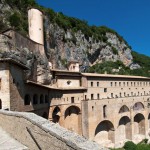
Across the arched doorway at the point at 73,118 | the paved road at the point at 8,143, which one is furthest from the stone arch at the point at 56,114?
the paved road at the point at 8,143

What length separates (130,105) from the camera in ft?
146

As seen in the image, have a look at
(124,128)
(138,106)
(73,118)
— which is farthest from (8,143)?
(138,106)

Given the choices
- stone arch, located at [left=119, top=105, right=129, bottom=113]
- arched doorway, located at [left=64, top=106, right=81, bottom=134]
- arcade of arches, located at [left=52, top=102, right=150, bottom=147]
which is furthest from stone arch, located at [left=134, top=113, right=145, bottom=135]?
arched doorway, located at [left=64, top=106, right=81, bottom=134]

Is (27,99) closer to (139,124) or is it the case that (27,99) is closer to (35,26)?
(35,26)

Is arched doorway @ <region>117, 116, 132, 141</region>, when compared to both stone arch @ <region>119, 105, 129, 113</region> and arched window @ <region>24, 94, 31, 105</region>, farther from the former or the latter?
arched window @ <region>24, 94, 31, 105</region>

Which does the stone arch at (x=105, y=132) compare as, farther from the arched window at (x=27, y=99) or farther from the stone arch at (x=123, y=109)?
the arched window at (x=27, y=99)

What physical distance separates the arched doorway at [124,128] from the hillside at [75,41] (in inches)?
701

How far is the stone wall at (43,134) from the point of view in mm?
8227

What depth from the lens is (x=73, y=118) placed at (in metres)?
34.9

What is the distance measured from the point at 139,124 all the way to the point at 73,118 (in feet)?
65.4

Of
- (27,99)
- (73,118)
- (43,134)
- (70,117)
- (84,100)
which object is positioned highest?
(27,99)

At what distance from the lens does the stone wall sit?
8.23 m

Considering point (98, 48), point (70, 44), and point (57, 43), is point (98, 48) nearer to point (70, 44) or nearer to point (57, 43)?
point (70, 44)

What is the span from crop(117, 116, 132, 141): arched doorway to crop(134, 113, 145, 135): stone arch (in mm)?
3826
